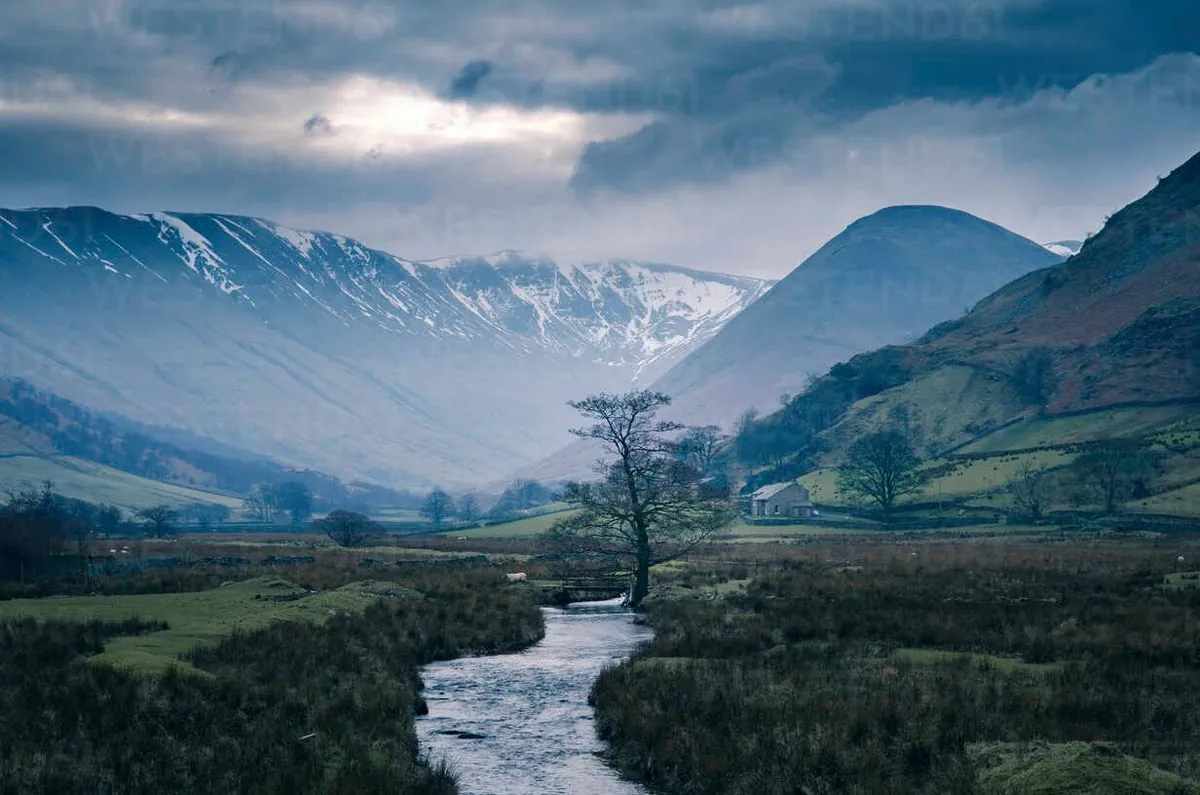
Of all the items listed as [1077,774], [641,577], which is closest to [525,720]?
[1077,774]

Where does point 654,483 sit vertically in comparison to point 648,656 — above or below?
above

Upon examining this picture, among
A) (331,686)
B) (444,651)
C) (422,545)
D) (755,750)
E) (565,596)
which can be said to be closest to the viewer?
(755,750)

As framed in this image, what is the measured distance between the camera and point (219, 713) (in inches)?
1005

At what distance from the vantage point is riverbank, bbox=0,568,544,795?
70.0ft

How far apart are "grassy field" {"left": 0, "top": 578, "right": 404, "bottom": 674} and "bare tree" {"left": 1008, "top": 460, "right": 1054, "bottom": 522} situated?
102m

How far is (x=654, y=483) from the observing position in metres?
62.6

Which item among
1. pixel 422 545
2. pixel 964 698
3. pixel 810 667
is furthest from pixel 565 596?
pixel 422 545

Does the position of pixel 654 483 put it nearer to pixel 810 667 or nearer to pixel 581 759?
pixel 810 667

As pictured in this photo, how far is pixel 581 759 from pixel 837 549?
76.2 meters

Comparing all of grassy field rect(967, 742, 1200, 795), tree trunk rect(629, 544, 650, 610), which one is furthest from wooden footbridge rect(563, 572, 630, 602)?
grassy field rect(967, 742, 1200, 795)

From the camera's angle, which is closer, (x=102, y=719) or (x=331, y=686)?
(x=102, y=719)

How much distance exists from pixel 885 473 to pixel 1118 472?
29026 mm

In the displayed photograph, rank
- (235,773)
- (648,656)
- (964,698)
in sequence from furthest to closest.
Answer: (648,656)
(964,698)
(235,773)

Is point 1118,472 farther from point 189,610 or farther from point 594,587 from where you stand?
point 189,610
